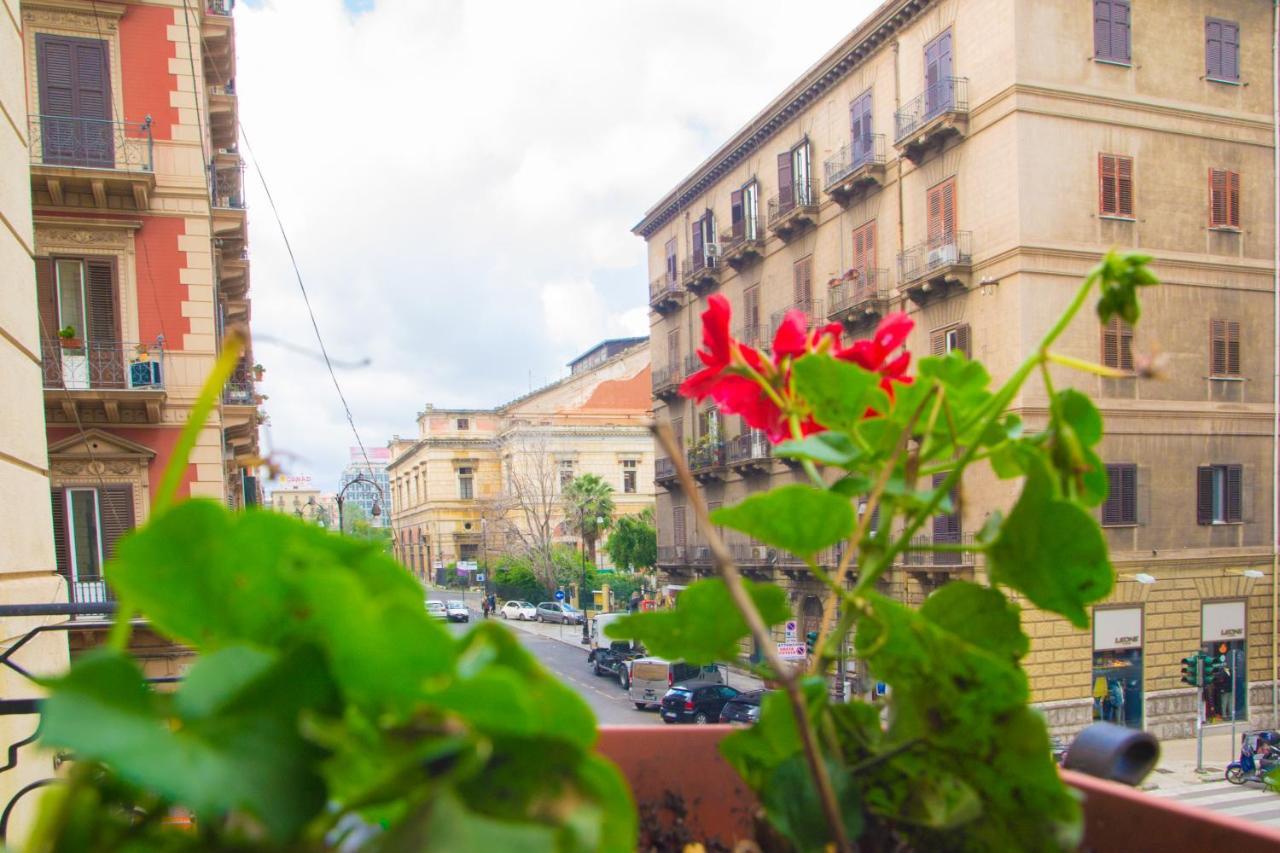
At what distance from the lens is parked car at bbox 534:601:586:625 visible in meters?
36.0

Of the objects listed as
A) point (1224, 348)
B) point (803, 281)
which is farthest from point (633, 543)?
point (1224, 348)

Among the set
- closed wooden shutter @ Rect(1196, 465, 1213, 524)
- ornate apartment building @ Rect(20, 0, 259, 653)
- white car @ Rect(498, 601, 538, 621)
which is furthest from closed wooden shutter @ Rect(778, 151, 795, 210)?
white car @ Rect(498, 601, 538, 621)

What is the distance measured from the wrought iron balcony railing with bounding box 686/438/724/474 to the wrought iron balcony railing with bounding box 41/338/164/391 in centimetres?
1398

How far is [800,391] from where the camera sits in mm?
674

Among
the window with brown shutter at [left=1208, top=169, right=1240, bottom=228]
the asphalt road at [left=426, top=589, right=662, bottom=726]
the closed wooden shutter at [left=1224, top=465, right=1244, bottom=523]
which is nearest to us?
the window with brown shutter at [left=1208, top=169, right=1240, bottom=228]

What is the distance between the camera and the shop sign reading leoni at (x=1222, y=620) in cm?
1598

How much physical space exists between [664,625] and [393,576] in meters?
0.25

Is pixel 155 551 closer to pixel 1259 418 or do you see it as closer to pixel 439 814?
pixel 439 814

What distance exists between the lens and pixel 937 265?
1588 cm

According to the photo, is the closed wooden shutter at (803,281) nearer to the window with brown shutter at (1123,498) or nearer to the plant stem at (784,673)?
the window with brown shutter at (1123,498)

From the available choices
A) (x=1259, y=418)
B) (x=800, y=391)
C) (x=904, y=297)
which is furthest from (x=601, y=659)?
(x=800, y=391)

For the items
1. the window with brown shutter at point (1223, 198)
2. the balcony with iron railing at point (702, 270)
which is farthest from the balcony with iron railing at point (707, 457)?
the window with brown shutter at point (1223, 198)

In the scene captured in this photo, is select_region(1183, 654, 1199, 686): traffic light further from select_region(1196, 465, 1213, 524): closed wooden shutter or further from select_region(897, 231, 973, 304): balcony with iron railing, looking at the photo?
select_region(897, 231, 973, 304): balcony with iron railing

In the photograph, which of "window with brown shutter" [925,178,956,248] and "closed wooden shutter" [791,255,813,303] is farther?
"closed wooden shutter" [791,255,813,303]
